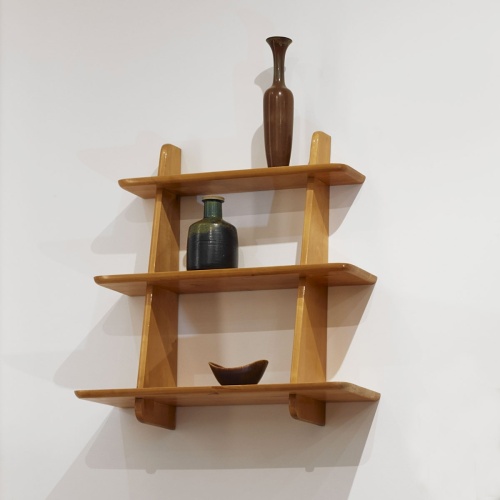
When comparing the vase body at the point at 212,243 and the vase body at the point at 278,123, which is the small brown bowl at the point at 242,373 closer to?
the vase body at the point at 212,243

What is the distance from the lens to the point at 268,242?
285 centimetres

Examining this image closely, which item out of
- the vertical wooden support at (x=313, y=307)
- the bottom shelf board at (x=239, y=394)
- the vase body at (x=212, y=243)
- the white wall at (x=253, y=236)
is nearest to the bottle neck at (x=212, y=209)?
the vase body at (x=212, y=243)

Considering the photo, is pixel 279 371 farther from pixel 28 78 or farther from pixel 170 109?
pixel 28 78

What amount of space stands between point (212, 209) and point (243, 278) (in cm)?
22

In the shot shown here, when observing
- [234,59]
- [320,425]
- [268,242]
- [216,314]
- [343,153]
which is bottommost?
[320,425]

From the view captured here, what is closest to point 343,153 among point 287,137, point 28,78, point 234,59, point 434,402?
point 287,137

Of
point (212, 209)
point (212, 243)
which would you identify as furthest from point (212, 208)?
point (212, 243)

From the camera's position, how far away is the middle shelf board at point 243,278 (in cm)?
258

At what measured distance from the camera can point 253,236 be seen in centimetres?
287

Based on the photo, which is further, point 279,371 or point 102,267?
point 102,267

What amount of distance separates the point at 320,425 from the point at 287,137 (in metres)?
0.74

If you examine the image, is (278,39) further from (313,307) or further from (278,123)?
(313,307)

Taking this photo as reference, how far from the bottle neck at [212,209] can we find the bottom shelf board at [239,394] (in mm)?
468

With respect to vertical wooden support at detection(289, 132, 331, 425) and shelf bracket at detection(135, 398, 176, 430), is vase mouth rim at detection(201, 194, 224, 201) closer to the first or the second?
vertical wooden support at detection(289, 132, 331, 425)
